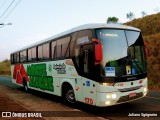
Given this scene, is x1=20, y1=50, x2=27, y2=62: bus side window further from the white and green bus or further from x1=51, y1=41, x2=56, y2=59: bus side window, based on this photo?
the white and green bus

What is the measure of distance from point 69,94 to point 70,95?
10cm

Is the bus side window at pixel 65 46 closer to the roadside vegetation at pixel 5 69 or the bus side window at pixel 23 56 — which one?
the bus side window at pixel 23 56

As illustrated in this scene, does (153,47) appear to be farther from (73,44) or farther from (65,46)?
(73,44)

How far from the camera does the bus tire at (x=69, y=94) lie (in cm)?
1146

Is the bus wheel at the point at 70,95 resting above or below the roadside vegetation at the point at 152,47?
below

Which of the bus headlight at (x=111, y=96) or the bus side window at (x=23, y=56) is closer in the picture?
the bus headlight at (x=111, y=96)

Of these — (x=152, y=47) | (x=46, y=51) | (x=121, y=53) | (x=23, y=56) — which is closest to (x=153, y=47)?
(x=152, y=47)

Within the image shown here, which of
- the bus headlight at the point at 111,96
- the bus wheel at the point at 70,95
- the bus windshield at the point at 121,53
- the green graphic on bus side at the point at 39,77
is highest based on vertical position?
the bus windshield at the point at 121,53

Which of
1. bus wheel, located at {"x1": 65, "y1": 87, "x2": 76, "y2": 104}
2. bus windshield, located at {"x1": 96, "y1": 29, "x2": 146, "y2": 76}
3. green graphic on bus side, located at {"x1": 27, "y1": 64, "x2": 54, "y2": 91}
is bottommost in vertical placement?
bus wheel, located at {"x1": 65, "y1": 87, "x2": 76, "y2": 104}

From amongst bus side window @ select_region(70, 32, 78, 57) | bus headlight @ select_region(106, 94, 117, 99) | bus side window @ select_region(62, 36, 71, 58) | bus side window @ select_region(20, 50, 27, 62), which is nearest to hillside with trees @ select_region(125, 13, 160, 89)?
bus side window @ select_region(20, 50, 27, 62)

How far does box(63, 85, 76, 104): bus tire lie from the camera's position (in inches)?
451

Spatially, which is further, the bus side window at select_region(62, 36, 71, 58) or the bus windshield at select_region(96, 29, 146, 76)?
the bus side window at select_region(62, 36, 71, 58)

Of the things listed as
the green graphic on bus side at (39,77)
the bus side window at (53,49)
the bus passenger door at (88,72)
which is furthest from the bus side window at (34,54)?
the bus passenger door at (88,72)

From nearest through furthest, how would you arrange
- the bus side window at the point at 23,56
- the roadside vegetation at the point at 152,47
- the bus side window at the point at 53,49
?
the bus side window at the point at 53,49
the bus side window at the point at 23,56
the roadside vegetation at the point at 152,47
